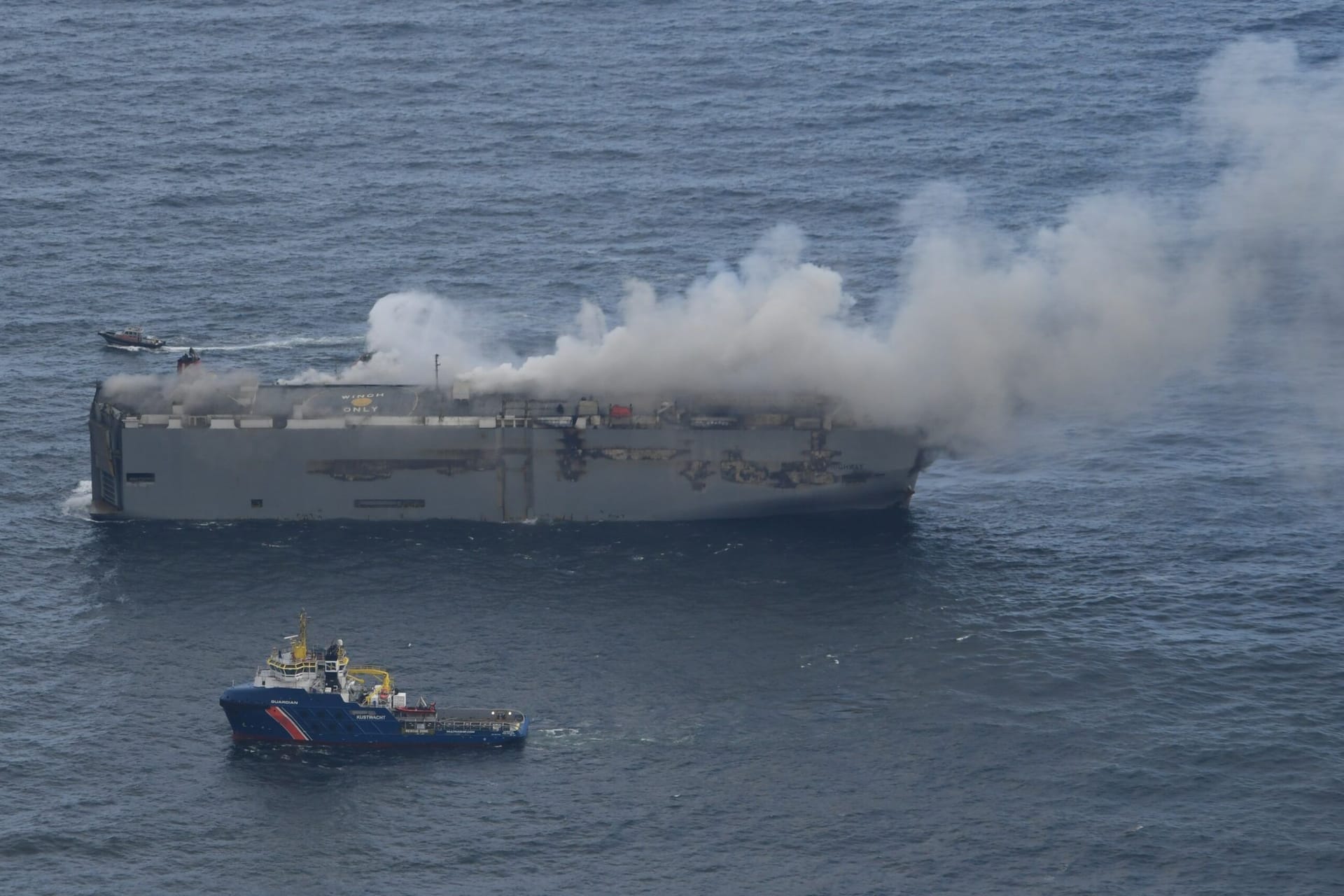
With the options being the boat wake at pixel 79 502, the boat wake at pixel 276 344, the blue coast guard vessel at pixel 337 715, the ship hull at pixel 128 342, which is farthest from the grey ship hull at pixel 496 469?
the blue coast guard vessel at pixel 337 715

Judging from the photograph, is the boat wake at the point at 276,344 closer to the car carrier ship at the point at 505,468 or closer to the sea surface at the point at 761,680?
the sea surface at the point at 761,680

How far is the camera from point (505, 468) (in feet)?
557

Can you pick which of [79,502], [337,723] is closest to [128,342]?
[79,502]

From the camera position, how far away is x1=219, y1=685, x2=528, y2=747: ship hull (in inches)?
5384

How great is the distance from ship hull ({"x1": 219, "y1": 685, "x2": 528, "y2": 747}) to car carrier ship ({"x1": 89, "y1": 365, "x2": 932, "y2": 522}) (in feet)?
110

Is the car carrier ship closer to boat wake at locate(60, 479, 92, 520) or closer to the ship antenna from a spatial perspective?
boat wake at locate(60, 479, 92, 520)

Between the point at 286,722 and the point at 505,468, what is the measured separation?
36661 millimetres

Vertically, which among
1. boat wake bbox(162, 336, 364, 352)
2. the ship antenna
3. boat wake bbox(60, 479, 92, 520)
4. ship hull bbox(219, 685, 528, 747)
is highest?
boat wake bbox(162, 336, 364, 352)

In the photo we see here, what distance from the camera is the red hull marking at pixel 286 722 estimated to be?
13725 cm

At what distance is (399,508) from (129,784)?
41.2 m

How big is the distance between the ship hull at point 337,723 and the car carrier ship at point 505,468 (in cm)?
3349

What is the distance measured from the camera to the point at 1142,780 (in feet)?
432

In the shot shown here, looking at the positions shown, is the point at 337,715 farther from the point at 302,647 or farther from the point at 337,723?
the point at 302,647

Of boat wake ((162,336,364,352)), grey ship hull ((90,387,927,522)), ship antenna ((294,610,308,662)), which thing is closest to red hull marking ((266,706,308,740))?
ship antenna ((294,610,308,662))
